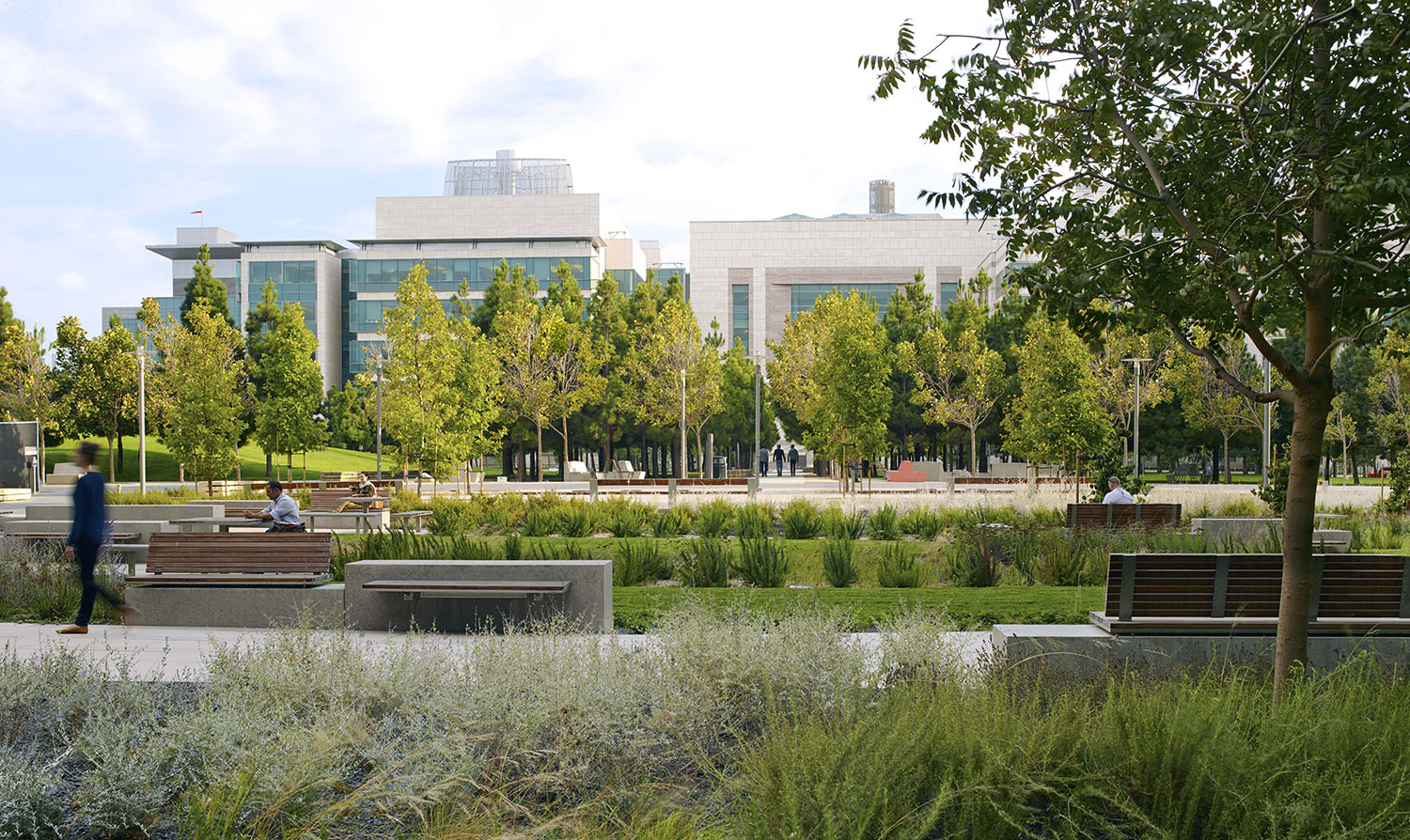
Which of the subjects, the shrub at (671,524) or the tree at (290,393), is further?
the tree at (290,393)

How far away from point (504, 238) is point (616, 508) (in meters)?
68.7

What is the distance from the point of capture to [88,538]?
8.98 m

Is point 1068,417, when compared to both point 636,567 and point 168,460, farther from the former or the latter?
point 168,460

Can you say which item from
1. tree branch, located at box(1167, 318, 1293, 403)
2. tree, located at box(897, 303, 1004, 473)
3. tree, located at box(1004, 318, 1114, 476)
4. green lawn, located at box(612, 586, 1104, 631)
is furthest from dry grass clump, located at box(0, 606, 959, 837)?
tree, located at box(897, 303, 1004, 473)

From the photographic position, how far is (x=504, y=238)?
83125 millimetres

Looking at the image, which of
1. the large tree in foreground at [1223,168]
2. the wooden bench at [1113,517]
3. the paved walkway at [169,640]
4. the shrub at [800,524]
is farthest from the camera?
the shrub at [800,524]

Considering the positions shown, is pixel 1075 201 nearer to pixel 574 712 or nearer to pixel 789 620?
pixel 789 620

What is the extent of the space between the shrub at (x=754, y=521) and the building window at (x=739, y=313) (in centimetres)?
6743

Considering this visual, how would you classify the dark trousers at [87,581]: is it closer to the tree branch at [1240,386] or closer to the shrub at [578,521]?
the shrub at [578,521]

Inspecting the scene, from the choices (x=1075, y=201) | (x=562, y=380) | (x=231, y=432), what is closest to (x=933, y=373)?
(x=562, y=380)

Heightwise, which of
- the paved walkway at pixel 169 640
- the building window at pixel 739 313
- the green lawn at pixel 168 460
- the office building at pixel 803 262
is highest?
the office building at pixel 803 262

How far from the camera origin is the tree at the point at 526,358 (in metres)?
44.1

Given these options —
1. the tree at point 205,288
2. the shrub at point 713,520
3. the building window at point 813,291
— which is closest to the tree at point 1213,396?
the shrub at point 713,520

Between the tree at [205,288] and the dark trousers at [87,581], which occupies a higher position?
the tree at [205,288]
